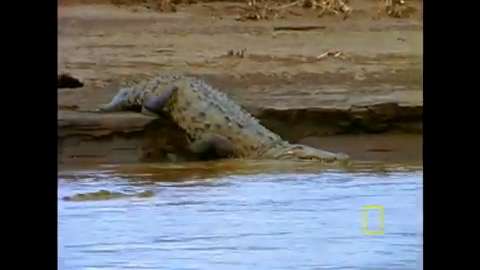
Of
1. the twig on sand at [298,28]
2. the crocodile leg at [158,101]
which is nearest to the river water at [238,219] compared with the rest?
the crocodile leg at [158,101]

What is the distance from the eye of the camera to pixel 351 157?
7.27 feet

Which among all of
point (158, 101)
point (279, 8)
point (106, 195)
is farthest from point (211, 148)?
point (279, 8)

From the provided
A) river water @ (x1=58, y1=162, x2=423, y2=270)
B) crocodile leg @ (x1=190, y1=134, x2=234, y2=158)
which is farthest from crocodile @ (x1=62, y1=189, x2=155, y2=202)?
crocodile leg @ (x1=190, y1=134, x2=234, y2=158)

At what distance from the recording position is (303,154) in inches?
86.5

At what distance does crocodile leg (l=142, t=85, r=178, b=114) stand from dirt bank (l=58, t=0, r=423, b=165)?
1.1 inches

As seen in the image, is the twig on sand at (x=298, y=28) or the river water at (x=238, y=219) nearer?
the river water at (x=238, y=219)

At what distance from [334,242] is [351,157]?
239 millimetres

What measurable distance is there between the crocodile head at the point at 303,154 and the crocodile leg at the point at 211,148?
4.4 inches

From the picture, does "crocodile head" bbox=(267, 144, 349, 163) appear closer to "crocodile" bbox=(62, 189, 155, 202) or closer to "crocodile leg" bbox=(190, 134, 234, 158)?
"crocodile leg" bbox=(190, 134, 234, 158)

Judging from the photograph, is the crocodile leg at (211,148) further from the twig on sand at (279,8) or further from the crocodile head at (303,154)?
the twig on sand at (279,8)

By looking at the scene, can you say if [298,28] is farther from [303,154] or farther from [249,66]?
[303,154]

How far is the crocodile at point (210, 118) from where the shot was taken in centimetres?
220
